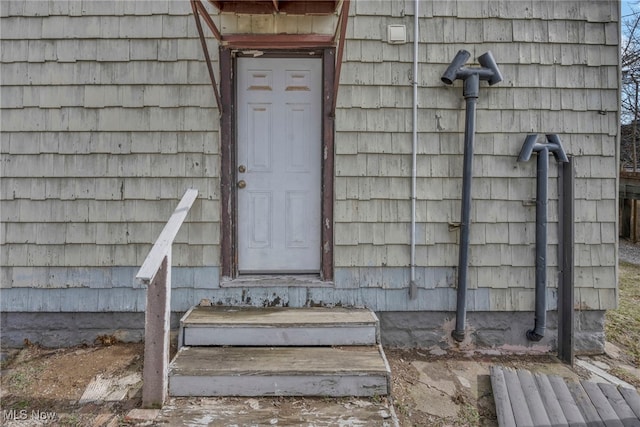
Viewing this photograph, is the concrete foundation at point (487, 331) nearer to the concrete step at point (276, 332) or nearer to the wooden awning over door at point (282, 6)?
the concrete step at point (276, 332)

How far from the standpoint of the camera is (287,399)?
220cm

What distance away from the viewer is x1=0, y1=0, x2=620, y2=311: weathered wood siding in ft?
9.70

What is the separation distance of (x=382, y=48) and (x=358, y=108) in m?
0.49

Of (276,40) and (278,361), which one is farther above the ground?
(276,40)

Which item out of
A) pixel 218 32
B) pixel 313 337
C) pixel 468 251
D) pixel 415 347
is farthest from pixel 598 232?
pixel 218 32

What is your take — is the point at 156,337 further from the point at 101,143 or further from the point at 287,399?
the point at 101,143

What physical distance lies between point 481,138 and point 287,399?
7.58 feet

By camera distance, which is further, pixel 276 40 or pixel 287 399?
pixel 276 40

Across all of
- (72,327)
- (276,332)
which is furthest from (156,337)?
(72,327)

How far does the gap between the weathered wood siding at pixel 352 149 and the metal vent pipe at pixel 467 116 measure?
0.08m

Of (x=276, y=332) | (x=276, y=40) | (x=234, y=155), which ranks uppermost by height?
(x=276, y=40)

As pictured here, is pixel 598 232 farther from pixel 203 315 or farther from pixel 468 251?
pixel 203 315

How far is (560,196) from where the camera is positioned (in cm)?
299

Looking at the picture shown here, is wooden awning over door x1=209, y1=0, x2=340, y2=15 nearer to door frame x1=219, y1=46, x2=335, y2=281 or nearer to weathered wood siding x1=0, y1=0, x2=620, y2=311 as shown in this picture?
weathered wood siding x1=0, y1=0, x2=620, y2=311
